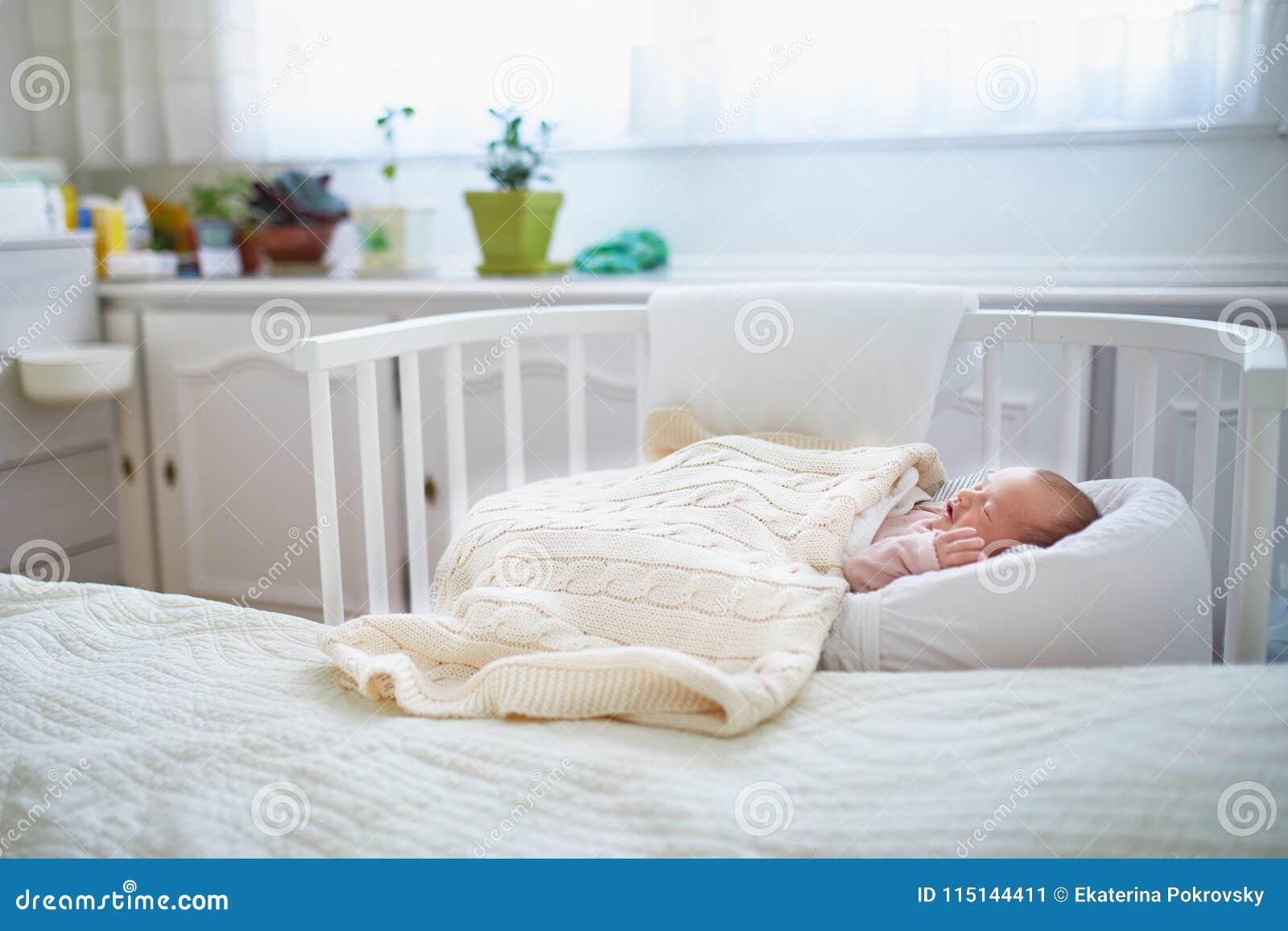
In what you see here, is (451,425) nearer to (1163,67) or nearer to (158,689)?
(158,689)

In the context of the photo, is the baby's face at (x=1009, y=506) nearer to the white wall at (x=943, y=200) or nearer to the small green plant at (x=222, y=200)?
the white wall at (x=943, y=200)

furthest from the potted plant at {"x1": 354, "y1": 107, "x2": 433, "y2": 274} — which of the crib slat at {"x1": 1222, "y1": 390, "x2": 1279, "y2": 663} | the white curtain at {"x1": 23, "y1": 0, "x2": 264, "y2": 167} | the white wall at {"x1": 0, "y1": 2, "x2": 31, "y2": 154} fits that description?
the crib slat at {"x1": 1222, "y1": 390, "x2": 1279, "y2": 663}

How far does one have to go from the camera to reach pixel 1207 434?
108 cm

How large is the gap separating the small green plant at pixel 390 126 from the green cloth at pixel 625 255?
399mm

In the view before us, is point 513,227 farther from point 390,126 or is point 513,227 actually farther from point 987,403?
point 987,403

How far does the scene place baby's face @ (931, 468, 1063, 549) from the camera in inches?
43.0

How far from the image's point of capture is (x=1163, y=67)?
5.58 feet

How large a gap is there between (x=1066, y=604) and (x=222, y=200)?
190 centimetres

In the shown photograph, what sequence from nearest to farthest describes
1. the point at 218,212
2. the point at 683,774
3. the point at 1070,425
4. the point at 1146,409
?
1. the point at 683,774
2. the point at 1146,409
3. the point at 1070,425
4. the point at 218,212

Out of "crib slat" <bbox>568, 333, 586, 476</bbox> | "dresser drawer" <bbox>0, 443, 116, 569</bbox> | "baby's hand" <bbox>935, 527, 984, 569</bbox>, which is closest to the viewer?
"baby's hand" <bbox>935, 527, 984, 569</bbox>

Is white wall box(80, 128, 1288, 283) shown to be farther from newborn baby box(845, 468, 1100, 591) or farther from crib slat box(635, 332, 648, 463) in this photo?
newborn baby box(845, 468, 1100, 591)

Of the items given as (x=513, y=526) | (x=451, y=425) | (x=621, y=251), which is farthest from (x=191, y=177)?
(x=513, y=526)

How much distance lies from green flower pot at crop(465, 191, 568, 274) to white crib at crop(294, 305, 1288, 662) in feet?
1.48

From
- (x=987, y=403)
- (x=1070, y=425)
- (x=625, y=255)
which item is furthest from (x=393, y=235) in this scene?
(x=1070, y=425)
